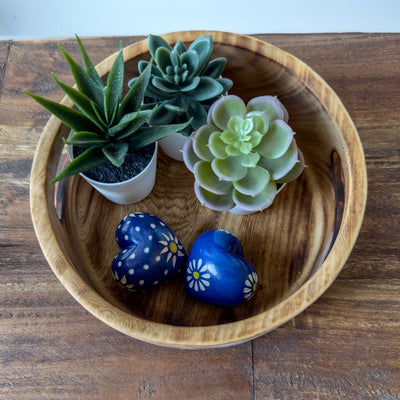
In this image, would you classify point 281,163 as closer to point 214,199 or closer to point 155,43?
point 214,199

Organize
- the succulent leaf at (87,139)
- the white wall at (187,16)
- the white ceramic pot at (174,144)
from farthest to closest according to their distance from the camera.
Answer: the white wall at (187,16)
the white ceramic pot at (174,144)
the succulent leaf at (87,139)

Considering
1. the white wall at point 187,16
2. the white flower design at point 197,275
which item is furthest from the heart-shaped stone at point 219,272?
the white wall at point 187,16

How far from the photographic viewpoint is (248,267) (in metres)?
0.48

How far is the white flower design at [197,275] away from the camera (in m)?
0.47

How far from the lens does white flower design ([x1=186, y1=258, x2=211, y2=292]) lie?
47 cm

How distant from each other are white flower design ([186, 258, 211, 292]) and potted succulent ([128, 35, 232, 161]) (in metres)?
0.14

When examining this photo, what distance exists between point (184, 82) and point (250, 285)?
8.9 inches

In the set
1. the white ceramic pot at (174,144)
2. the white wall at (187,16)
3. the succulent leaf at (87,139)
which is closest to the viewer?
the succulent leaf at (87,139)

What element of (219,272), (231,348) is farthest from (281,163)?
(231,348)

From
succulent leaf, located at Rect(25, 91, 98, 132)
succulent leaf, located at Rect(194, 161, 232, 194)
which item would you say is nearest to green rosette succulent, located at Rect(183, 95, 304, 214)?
succulent leaf, located at Rect(194, 161, 232, 194)

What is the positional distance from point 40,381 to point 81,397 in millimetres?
54

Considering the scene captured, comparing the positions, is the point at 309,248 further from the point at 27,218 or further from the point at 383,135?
the point at 27,218

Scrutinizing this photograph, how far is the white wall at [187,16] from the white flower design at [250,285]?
450 millimetres

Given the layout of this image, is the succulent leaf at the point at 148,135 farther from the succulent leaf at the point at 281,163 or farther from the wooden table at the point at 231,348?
the wooden table at the point at 231,348
